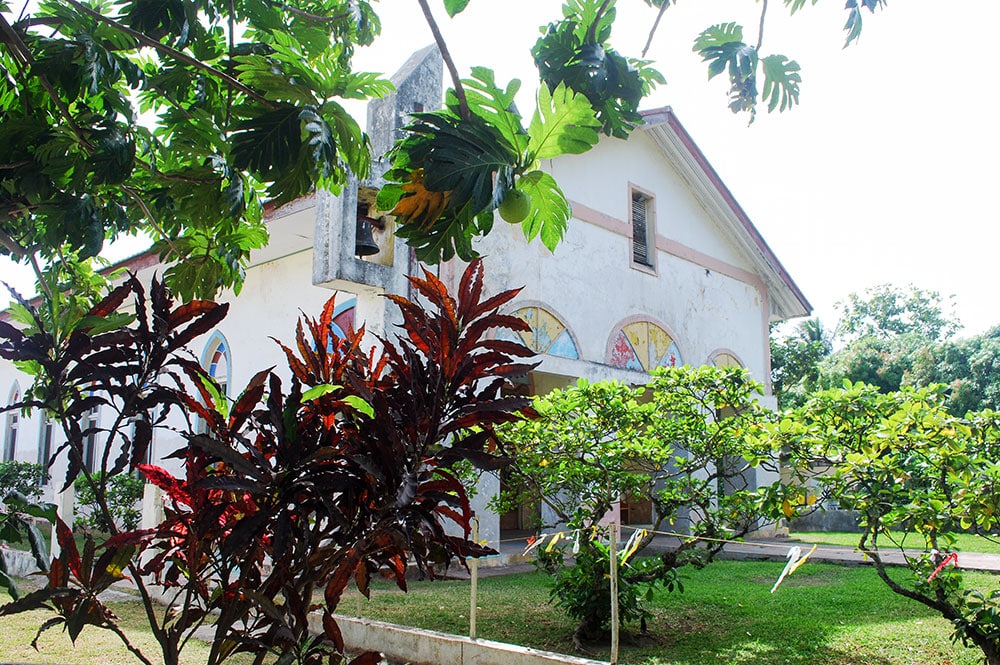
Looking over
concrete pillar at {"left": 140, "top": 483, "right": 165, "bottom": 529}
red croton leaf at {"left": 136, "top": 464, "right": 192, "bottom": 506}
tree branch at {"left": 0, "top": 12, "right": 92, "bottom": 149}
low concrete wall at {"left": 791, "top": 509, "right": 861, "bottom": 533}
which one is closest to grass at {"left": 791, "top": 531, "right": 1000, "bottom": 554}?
low concrete wall at {"left": 791, "top": 509, "right": 861, "bottom": 533}

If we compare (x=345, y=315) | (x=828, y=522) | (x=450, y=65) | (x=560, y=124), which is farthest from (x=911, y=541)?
(x=450, y=65)

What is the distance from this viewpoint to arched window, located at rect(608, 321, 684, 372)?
1202cm

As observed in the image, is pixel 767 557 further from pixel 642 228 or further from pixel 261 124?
pixel 261 124

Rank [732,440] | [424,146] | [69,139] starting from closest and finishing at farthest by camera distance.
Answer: [424,146]
[69,139]
[732,440]

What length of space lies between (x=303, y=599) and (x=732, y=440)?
4.54 metres

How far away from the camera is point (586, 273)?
11.6 meters

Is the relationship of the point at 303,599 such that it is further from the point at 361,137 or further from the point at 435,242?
the point at 361,137

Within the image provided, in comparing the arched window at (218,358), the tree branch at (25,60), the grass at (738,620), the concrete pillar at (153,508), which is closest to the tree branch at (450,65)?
the tree branch at (25,60)

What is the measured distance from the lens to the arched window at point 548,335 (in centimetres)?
1059

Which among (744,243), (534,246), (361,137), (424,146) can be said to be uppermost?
(744,243)

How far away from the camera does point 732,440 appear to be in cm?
602

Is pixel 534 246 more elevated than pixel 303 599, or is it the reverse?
pixel 534 246

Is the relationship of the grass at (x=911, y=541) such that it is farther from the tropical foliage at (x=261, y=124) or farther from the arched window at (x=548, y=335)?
the tropical foliage at (x=261, y=124)

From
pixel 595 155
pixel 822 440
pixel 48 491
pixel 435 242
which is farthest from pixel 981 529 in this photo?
pixel 48 491
